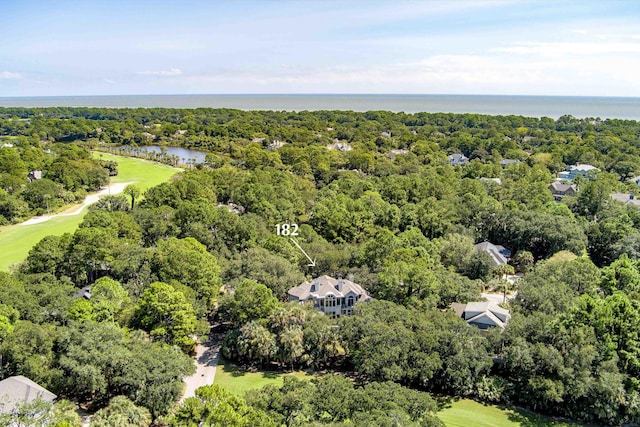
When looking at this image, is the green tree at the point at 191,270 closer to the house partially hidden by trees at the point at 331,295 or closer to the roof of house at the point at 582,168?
the house partially hidden by trees at the point at 331,295

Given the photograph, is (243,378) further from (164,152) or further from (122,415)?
(164,152)

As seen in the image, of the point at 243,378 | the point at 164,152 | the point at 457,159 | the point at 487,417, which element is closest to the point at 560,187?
the point at 457,159

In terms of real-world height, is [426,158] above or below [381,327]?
above

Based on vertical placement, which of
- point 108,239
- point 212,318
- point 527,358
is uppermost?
point 108,239

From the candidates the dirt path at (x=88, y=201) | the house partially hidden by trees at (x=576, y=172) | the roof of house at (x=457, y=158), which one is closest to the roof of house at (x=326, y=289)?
the dirt path at (x=88, y=201)

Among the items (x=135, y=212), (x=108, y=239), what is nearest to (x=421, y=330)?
(x=108, y=239)

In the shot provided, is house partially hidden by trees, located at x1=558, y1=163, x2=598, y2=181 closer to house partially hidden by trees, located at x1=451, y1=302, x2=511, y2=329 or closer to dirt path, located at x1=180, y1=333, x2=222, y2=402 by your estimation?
house partially hidden by trees, located at x1=451, y1=302, x2=511, y2=329

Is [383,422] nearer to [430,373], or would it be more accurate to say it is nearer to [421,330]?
[430,373]
